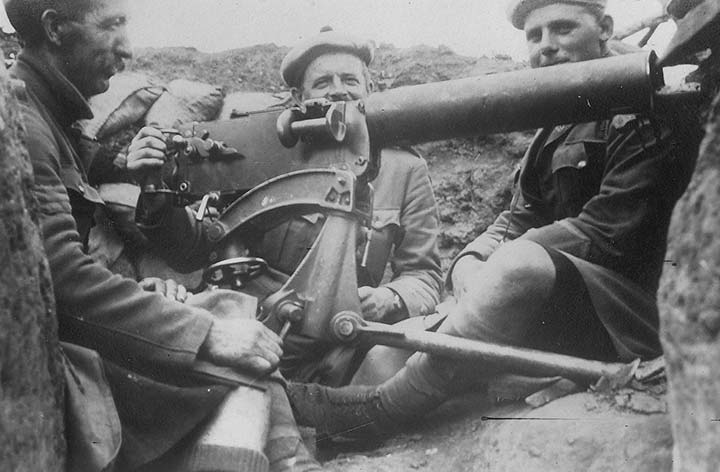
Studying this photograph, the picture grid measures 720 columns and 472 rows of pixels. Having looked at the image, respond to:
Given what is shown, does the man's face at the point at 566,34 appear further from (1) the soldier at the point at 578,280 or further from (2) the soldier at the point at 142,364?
(2) the soldier at the point at 142,364

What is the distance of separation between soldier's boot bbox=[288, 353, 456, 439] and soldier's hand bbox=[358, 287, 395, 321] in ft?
1.35

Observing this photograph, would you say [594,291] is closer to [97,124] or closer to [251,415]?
[251,415]

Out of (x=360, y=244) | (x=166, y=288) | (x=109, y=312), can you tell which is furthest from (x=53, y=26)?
(x=360, y=244)

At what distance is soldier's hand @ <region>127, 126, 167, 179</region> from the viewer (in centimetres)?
276

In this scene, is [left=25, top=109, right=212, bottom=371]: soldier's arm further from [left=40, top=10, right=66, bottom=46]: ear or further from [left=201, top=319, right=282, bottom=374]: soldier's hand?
[left=40, top=10, right=66, bottom=46]: ear

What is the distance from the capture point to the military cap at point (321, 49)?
A: 3650 millimetres

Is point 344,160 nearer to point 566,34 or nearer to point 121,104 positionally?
point 566,34

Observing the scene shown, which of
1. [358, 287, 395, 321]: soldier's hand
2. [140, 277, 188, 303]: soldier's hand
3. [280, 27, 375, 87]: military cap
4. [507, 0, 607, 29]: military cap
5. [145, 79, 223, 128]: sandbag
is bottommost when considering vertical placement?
[358, 287, 395, 321]: soldier's hand

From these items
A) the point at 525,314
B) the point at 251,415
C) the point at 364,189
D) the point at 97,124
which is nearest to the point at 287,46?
the point at 97,124

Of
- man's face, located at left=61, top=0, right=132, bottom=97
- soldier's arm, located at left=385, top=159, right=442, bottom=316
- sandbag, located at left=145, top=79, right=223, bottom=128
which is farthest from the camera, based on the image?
sandbag, located at left=145, top=79, right=223, bottom=128

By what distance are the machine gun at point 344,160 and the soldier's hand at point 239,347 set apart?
59 cm

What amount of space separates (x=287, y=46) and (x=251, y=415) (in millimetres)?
3473

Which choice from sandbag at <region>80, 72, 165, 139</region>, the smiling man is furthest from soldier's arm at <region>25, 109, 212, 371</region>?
sandbag at <region>80, 72, 165, 139</region>

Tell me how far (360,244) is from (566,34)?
1013 mm
